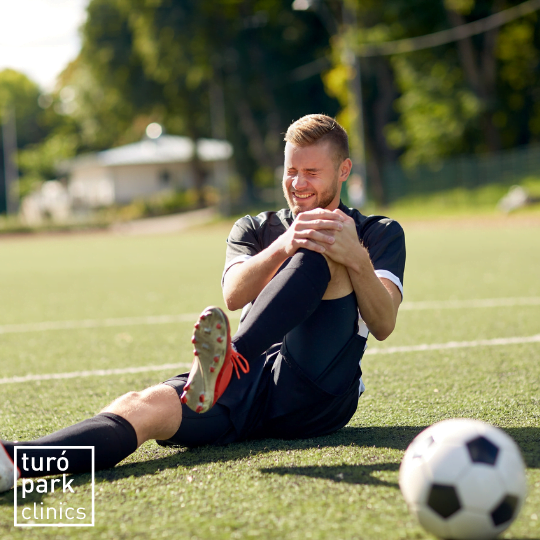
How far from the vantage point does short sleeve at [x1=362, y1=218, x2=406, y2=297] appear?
320 cm

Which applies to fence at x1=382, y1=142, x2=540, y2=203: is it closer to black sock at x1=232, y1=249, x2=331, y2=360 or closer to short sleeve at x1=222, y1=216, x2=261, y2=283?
short sleeve at x1=222, y1=216, x2=261, y2=283

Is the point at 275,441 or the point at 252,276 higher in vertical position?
the point at 252,276

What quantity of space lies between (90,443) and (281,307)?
2.88 ft

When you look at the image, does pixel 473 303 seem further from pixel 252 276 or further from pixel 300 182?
pixel 252 276

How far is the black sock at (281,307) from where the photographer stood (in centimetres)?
279

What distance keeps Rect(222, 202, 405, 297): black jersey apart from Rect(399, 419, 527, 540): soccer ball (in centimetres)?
99

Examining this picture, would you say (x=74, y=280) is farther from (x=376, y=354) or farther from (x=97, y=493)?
(x=97, y=493)

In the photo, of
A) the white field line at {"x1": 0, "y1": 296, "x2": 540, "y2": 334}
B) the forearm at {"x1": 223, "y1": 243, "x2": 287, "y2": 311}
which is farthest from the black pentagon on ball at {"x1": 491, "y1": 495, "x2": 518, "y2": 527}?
the white field line at {"x1": 0, "y1": 296, "x2": 540, "y2": 334}

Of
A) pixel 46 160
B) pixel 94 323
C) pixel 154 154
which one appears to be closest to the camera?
pixel 94 323

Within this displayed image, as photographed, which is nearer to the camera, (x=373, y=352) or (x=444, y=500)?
(x=444, y=500)

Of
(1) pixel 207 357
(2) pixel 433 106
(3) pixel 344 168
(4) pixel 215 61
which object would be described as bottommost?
(1) pixel 207 357

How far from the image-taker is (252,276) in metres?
3.07

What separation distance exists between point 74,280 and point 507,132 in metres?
28.6

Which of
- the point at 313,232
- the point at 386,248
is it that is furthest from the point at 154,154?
the point at 313,232
